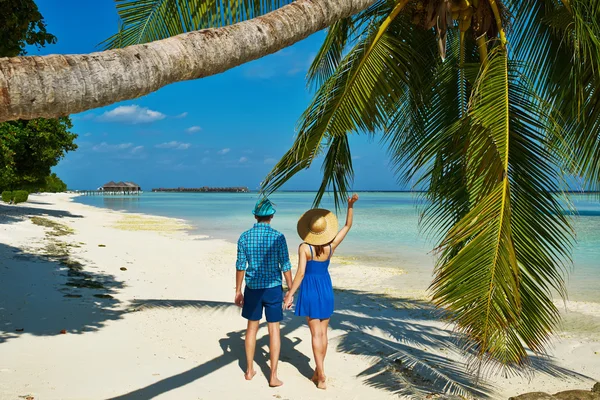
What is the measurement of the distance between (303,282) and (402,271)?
995cm

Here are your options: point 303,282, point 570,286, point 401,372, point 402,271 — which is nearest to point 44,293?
point 303,282

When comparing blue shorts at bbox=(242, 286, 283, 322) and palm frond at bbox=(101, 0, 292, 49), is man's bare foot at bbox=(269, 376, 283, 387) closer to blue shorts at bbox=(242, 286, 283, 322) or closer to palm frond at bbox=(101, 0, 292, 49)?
blue shorts at bbox=(242, 286, 283, 322)

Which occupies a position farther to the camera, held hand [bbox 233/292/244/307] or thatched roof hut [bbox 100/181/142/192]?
thatched roof hut [bbox 100/181/142/192]

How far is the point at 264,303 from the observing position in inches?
176

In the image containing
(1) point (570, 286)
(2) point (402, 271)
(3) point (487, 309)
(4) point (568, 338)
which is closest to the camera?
(3) point (487, 309)

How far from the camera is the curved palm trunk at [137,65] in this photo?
172 centimetres

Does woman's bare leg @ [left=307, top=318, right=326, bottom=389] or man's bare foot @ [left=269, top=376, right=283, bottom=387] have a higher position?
woman's bare leg @ [left=307, top=318, right=326, bottom=389]

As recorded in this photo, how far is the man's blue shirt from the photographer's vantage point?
4.42 metres

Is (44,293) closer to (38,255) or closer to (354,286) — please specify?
(38,255)

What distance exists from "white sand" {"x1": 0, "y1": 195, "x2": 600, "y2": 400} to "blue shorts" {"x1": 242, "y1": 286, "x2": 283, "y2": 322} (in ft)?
2.15

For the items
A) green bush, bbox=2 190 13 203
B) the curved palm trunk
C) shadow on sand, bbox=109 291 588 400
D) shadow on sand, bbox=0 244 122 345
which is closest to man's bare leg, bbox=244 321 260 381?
shadow on sand, bbox=109 291 588 400

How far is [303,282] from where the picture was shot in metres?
4.47

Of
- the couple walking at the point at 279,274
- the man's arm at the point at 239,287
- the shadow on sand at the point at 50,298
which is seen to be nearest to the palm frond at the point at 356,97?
the couple walking at the point at 279,274

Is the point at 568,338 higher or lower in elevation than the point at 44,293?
lower
